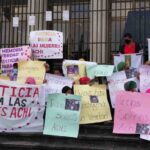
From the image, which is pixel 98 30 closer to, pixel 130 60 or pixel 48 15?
pixel 48 15

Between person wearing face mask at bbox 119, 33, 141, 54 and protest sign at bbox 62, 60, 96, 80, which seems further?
person wearing face mask at bbox 119, 33, 141, 54

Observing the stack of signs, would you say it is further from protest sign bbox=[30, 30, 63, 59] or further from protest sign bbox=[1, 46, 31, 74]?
protest sign bbox=[1, 46, 31, 74]

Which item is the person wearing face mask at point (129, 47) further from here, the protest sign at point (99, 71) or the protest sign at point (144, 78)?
the protest sign at point (144, 78)

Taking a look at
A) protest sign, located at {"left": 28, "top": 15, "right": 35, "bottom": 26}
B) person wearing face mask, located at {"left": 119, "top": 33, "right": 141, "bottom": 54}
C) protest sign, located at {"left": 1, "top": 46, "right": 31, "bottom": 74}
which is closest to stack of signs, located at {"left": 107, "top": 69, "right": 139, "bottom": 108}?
person wearing face mask, located at {"left": 119, "top": 33, "right": 141, "bottom": 54}

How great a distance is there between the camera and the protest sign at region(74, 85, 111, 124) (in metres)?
10.8

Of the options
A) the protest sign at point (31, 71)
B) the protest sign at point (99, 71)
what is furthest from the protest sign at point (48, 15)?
the protest sign at point (99, 71)

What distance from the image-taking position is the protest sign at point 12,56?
12.5 m

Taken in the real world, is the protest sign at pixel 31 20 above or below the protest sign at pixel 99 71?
above

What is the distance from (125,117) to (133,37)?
3.97 meters

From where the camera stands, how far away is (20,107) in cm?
1102

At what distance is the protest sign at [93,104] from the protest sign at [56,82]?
0.47m

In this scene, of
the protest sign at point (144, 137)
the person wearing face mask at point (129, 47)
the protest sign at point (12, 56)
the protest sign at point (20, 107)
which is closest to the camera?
the protest sign at point (144, 137)

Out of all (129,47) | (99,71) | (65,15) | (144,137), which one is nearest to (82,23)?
(65,15)

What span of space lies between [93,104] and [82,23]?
4.65 m
